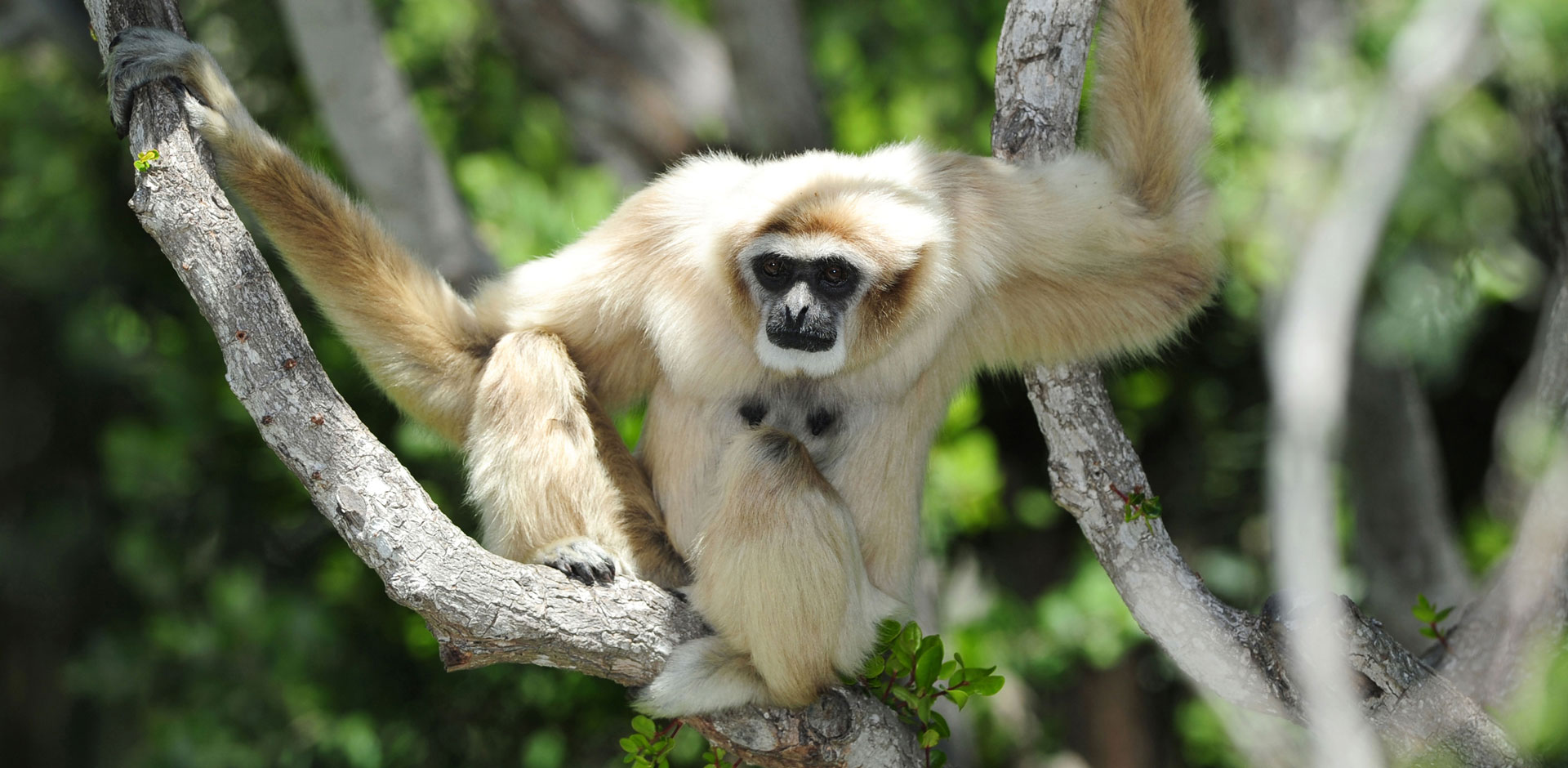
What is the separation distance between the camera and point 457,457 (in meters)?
6.48

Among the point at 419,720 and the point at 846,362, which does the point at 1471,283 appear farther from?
the point at 419,720

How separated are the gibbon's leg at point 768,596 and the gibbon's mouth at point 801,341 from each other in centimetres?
33

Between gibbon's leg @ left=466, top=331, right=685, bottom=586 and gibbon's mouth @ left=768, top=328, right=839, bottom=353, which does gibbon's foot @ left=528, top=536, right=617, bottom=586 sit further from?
gibbon's mouth @ left=768, top=328, right=839, bottom=353

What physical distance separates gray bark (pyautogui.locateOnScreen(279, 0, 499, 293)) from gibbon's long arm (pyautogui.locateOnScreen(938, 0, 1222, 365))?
10.8ft

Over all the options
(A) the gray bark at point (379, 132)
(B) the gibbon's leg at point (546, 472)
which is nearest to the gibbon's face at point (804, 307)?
(B) the gibbon's leg at point (546, 472)

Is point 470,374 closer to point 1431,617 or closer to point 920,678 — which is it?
point 920,678

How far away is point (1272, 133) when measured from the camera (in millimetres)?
6016

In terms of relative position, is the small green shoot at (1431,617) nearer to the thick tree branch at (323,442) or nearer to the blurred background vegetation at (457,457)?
the blurred background vegetation at (457,457)

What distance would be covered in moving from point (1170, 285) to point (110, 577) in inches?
277

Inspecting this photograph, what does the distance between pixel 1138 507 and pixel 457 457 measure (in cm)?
382

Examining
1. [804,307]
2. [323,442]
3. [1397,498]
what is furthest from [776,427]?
[1397,498]

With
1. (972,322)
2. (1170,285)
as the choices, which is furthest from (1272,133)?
(972,322)

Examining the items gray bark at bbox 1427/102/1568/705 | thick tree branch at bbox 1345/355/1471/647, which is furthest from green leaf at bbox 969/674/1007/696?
thick tree branch at bbox 1345/355/1471/647

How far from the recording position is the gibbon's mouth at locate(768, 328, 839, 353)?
4.07 metres
